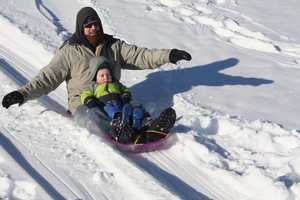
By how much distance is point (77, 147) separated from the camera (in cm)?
471

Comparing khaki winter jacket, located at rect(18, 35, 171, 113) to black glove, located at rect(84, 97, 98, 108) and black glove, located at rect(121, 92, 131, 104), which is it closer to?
black glove, located at rect(84, 97, 98, 108)

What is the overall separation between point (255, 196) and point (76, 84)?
2.14 metres

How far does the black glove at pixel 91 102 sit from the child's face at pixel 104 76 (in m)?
0.23

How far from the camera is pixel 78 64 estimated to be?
→ 5586 millimetres

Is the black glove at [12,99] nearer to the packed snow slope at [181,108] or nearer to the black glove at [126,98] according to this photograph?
the packed snow slope at [181,108]

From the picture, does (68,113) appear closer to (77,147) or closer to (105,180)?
(77,147)

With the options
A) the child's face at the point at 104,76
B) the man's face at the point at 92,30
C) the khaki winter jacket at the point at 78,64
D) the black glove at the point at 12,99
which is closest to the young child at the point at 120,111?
the child's face at the point at 104,76

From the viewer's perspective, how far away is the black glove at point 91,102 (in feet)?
16.7

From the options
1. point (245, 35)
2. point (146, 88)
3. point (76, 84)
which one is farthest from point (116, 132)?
point (245, 35)

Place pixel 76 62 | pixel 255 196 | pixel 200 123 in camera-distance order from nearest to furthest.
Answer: pixel 255 196 < pixel 200 123 < pixel 76 62

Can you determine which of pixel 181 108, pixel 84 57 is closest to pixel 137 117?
pixel 181 108

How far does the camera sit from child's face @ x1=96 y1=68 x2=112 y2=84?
5.32 metres

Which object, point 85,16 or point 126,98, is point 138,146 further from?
point 85,16

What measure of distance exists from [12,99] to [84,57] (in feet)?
2.98
